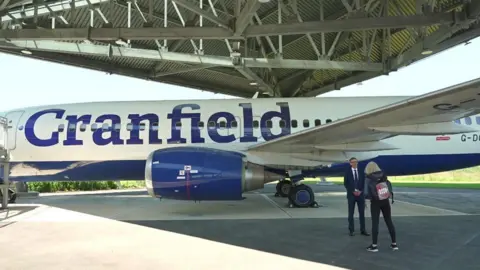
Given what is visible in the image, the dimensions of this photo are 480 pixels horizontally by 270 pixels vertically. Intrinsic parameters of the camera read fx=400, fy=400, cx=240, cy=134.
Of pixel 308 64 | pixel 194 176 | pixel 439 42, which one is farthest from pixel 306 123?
pixel 439 42

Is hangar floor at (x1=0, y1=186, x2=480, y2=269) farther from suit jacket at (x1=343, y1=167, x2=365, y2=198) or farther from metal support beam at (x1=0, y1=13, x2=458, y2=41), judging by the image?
metal support beam at (x1=0, y1=13, x2=458, y2=41)

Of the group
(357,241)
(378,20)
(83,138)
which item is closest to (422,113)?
(357,241)

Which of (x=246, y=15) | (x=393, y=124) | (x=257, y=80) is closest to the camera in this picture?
(x=393, y=124)

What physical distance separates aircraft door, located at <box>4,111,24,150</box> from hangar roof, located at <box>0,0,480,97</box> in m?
2.50

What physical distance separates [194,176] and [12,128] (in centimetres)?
683

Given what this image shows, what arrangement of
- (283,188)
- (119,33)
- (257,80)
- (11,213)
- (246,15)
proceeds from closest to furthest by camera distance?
(11,213) → (246,15) → (119,33) → (283,188) → (257,80)

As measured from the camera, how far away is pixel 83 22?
1656 centimetres

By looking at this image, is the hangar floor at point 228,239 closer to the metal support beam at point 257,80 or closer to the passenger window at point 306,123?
the passenger window at point 306,123

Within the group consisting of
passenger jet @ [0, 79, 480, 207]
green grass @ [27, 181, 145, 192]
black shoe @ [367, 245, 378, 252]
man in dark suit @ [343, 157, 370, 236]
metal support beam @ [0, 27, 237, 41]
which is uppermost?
metal support beam @ [0, 27, 237, 41]

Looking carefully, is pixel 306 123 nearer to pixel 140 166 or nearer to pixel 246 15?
pixel 246 15

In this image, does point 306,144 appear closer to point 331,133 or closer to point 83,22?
point 331,133

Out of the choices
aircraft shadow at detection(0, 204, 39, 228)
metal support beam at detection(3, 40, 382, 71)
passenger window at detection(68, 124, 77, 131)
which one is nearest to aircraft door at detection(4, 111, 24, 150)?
passenger window at detection(68, 124, 77, 131)

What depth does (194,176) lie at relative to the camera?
374 inches

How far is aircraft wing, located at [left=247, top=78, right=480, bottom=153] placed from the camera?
707 cm
